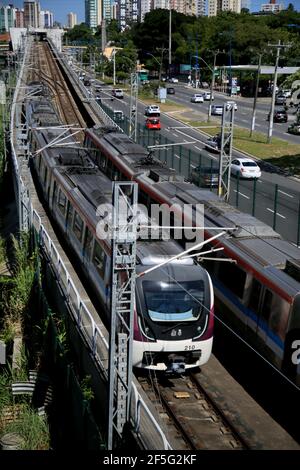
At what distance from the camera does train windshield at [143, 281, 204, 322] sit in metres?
14.3

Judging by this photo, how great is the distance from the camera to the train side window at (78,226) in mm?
19656

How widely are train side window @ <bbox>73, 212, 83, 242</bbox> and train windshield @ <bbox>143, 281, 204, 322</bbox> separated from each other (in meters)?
5.71

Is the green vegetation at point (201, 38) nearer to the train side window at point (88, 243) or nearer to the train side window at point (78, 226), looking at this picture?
the train side window at point (78, 226)

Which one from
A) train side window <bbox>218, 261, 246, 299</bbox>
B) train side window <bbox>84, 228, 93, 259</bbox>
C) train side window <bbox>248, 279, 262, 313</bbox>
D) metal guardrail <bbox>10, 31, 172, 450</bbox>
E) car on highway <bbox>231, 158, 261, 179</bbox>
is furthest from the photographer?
car on highway <bbox>231, 158, 261, 179</bbox>

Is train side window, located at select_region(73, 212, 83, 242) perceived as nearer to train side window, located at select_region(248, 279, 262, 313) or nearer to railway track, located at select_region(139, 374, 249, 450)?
railway track, located at select_region(139, 374, 249, 450)

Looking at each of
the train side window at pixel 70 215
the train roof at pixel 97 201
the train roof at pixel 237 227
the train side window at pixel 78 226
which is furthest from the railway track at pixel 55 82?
the train side window at pixel 78 226

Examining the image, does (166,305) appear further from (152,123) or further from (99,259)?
(152,123)

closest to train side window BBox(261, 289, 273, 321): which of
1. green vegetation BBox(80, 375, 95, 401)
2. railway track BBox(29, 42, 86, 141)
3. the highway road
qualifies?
green vegetation BBox(80, 375, 95, 401)

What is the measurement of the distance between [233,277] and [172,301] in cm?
259

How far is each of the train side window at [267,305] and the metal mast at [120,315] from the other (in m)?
3.65

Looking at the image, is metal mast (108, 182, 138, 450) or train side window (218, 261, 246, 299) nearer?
metal mast (108, 182, 138, 450)

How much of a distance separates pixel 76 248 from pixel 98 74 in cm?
10623

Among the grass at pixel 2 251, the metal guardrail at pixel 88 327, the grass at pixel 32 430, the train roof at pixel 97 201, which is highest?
the train roof at pixel 97 201

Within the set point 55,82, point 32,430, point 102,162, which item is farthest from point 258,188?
point 55,82
